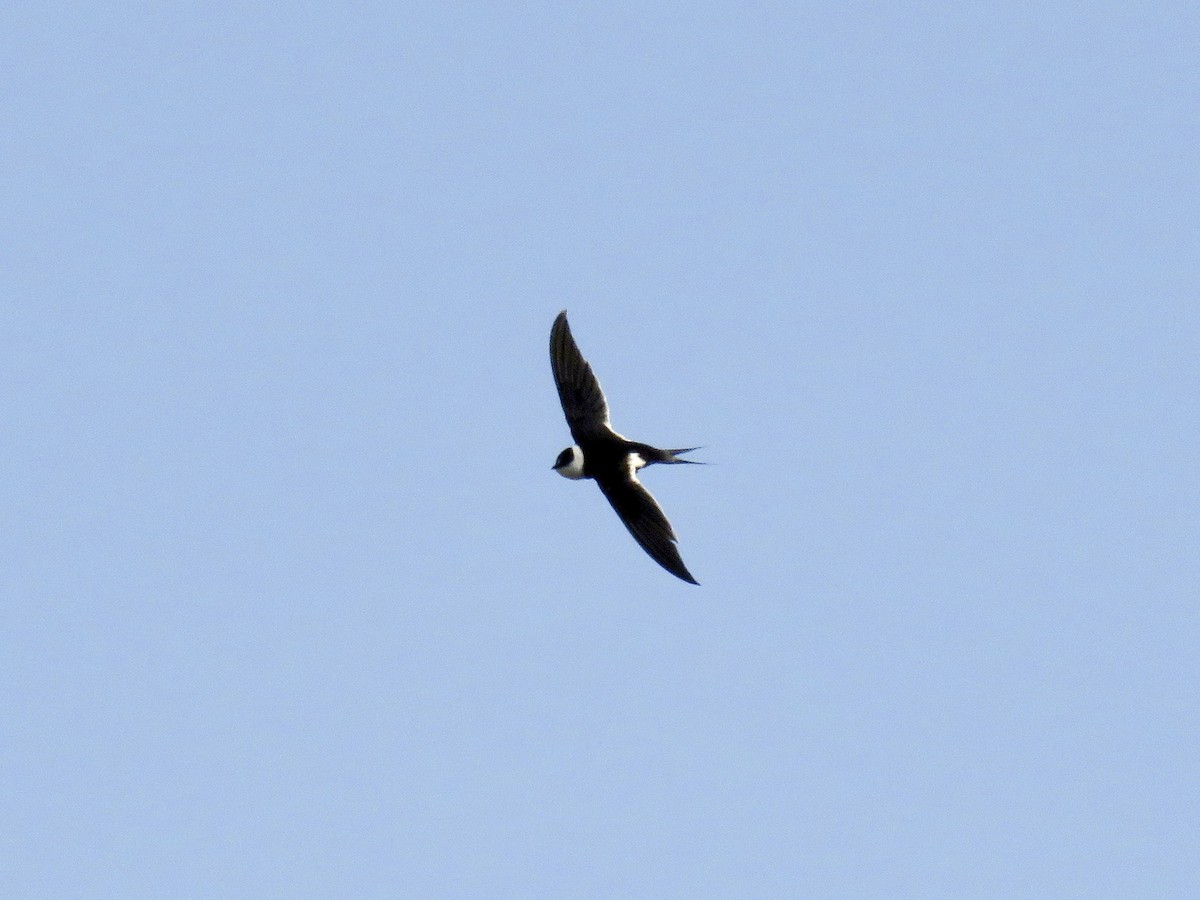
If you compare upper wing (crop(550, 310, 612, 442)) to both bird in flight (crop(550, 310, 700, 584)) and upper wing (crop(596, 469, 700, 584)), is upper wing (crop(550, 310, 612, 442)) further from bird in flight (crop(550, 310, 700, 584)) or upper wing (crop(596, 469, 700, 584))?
upper wing (crop(596, 469, 700, 584))

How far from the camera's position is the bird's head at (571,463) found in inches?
626

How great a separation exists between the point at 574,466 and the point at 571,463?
4cm

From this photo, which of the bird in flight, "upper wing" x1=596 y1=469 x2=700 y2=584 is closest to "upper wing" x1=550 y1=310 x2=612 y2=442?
the bird in flight

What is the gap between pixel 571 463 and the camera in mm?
15883

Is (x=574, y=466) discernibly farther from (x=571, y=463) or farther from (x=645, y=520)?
(x=645, y=520)

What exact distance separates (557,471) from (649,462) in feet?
3.15

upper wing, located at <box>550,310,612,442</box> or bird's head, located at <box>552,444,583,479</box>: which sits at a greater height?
upper wing, located at <box>550,310,612,442</box>

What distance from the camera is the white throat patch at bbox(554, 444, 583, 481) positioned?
52.1 feet

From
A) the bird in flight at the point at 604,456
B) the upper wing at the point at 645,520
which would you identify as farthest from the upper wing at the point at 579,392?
the upper wing at the point at 645,520

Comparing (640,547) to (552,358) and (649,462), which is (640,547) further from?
(552,358)

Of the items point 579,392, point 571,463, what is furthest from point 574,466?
point 579,392

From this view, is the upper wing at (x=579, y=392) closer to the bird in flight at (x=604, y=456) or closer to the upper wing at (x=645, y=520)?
the bird in flight at (x=604, y=456)

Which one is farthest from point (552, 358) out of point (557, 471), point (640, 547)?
point (640, 547)

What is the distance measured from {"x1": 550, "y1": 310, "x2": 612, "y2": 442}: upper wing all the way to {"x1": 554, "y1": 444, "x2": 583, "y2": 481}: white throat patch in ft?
0.83
